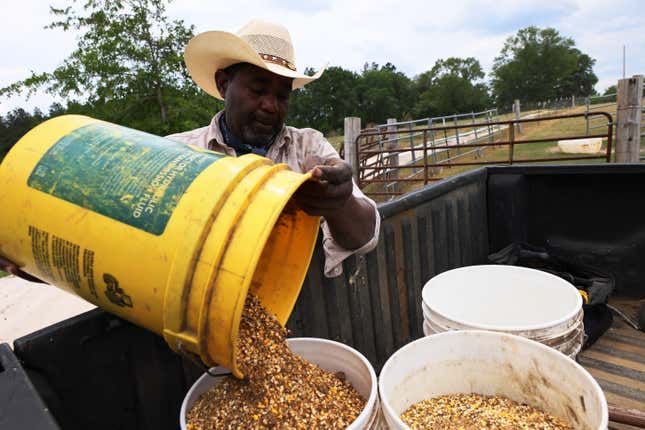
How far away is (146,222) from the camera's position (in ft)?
3.33

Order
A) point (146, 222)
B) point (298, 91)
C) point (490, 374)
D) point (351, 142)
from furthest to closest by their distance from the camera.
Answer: point (298, 91)
point (351, 142)
point (490, 374)
point (146, 222)

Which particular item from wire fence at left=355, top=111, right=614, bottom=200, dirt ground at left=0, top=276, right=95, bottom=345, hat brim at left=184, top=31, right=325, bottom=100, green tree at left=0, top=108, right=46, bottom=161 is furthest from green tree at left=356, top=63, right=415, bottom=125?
hat brim at left=184, top=31, right=325, bottom=100

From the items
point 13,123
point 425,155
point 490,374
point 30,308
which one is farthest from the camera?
point 13,123

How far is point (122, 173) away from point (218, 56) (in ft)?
3.78

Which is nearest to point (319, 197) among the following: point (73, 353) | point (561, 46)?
point (73, 353)

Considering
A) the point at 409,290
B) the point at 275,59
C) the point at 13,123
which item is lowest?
the point at 409,290

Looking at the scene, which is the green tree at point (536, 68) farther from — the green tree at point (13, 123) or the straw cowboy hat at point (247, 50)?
the straw cowboy hat at point (247, 50)

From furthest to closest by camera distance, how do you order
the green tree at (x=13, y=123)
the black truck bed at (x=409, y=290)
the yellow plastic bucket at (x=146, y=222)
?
the green tree at (x=13, y=123), the black truck bed at (x=409, y=290), the yellow plastic bucket at (x=146, y=222)

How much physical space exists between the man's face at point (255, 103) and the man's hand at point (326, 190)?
784mm

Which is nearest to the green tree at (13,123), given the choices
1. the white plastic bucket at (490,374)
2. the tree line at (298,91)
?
the tree line at (298,91)

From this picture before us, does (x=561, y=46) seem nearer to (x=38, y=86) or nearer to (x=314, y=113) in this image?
(x=314, y=113)

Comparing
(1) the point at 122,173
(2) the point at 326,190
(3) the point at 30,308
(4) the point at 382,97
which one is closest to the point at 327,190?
(2) the point at 326,190

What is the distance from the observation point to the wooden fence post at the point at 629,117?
229 inches

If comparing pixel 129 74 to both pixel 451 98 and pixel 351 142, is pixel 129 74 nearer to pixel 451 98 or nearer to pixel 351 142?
pixel 351 142
